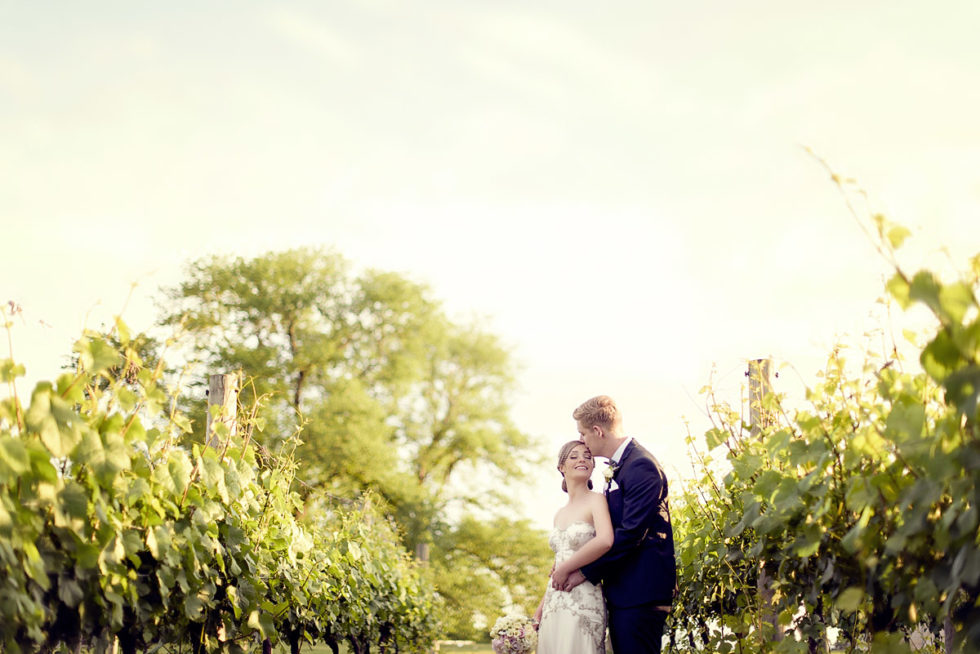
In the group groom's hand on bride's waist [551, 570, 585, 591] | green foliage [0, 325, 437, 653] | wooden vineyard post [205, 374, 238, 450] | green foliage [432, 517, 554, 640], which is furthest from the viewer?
green foliage [432, 517, 554, 640]

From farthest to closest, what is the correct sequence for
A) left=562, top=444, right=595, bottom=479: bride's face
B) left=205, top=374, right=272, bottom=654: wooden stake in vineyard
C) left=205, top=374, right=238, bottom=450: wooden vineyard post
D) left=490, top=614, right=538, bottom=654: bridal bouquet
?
left=490, top=614, right=538, bottom=654: bridal bouquet < left=562, top=444, right=595, bottom=479: bride's face < left=205, top=374, right=238, bottom=450: wooden vineyard post < left=205, top=374, right=272, bottom=654: wooden stake in vineyard

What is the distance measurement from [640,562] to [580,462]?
589 mm

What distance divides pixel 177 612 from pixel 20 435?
4.16 feet

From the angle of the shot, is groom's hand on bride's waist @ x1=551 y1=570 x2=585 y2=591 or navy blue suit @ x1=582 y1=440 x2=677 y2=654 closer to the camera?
navy blue suit @ x1=582 y1=440 x2=677 y2=654

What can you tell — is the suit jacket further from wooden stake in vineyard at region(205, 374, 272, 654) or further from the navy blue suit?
wooden stake in vineyard at region(205, 374, 272, 654)

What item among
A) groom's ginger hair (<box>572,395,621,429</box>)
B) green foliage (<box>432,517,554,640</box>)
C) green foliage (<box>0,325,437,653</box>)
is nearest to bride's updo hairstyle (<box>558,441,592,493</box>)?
groom's ginger hair (<box>572,395,621,429</box>)

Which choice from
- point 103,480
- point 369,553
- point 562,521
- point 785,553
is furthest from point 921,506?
point 369,553

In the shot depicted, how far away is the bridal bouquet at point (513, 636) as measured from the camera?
24.1 ft

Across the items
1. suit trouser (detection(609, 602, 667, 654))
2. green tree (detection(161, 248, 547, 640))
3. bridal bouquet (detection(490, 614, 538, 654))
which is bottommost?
bridal bouquet (detection(490, 614, 538, 654))

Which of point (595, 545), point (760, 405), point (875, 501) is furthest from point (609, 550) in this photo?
point (875, 501)

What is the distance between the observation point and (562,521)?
4.66 metres

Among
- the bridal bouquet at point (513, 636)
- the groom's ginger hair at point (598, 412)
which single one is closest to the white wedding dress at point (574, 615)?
the groom's ginger hair at point (598, 412)

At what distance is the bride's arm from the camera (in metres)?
4.22

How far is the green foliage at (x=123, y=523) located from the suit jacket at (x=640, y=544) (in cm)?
154
